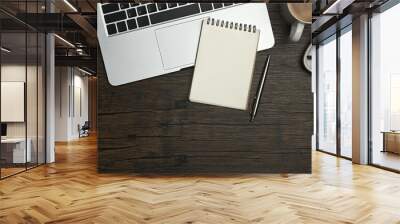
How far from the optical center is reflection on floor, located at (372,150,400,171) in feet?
22.6

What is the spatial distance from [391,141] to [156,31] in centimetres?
473

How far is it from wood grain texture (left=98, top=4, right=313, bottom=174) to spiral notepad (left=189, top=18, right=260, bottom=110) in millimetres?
129

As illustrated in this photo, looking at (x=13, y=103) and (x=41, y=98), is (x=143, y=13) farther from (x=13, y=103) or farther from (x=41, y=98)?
(x=41, y=98)

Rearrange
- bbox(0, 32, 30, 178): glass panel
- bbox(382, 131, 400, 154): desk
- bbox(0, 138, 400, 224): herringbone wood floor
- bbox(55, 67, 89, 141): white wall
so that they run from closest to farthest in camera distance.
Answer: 1. bbox(0, 138, 400, 224): herringbone wood floor
2. bbox(0, 32, 30, 178): glass panel
3. bbox(382, 131, 400, 154): desk
4. bbox(55, 67, 89, 141): white wall

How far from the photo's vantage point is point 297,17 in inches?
230

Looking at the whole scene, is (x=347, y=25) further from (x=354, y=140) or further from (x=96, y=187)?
(x=96, y=187)

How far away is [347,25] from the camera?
8.08 m

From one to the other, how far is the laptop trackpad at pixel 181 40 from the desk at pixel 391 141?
3.97m

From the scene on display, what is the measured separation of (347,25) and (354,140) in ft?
7.90

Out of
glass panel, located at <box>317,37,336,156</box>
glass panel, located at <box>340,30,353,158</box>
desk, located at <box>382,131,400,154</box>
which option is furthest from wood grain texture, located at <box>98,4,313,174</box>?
glass panel, located at <box>317,37,336,156</box>

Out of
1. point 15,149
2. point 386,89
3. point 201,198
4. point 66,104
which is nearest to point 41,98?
point 15,149

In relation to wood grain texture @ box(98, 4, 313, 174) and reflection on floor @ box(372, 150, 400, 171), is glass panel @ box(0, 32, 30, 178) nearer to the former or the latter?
wood grain texture @ box(98, 4, 313, 174)

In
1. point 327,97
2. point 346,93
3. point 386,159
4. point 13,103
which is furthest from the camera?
point 327,97

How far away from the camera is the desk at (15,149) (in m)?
6.27
